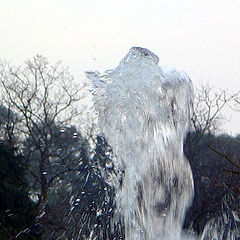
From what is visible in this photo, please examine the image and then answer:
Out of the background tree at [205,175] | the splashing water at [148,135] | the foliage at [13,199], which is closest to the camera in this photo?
the splashing water at [148,135]

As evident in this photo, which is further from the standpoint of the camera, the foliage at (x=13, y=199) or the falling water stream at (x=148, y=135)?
the foliage at (x=13, y=199)

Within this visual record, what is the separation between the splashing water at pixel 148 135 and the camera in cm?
641

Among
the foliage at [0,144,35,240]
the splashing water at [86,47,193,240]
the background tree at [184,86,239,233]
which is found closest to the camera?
the splashing water at [86,47,193,240]

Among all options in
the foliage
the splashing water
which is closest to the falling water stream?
the splashing water

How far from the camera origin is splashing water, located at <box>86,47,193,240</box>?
21.0 feet

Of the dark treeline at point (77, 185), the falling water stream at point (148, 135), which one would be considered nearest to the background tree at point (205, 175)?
the dark treeline at point (77, 185)

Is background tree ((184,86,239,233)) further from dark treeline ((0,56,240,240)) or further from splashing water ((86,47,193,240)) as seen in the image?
splashing water ((86,47,193,240))

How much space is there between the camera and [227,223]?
15.1m

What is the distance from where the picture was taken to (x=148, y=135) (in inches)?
263

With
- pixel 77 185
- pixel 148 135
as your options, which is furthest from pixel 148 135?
pixel 77 185

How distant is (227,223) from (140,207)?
9172mm

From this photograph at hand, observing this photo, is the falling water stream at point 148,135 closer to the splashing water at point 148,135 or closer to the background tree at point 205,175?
the splashing water at point 148,135

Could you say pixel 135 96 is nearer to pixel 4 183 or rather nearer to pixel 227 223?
pixel 4 183

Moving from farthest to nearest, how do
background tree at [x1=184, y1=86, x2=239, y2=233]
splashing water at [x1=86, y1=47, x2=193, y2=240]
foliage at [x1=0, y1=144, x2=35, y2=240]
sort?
1. background tree at [x1=184, y1=86, x2=239, y2=233]
2. foliage at [x1=0, y1=144, x2=35, y2=240]
3. splashing water at [x1=86, y1=47, x2=193, y2=240]
